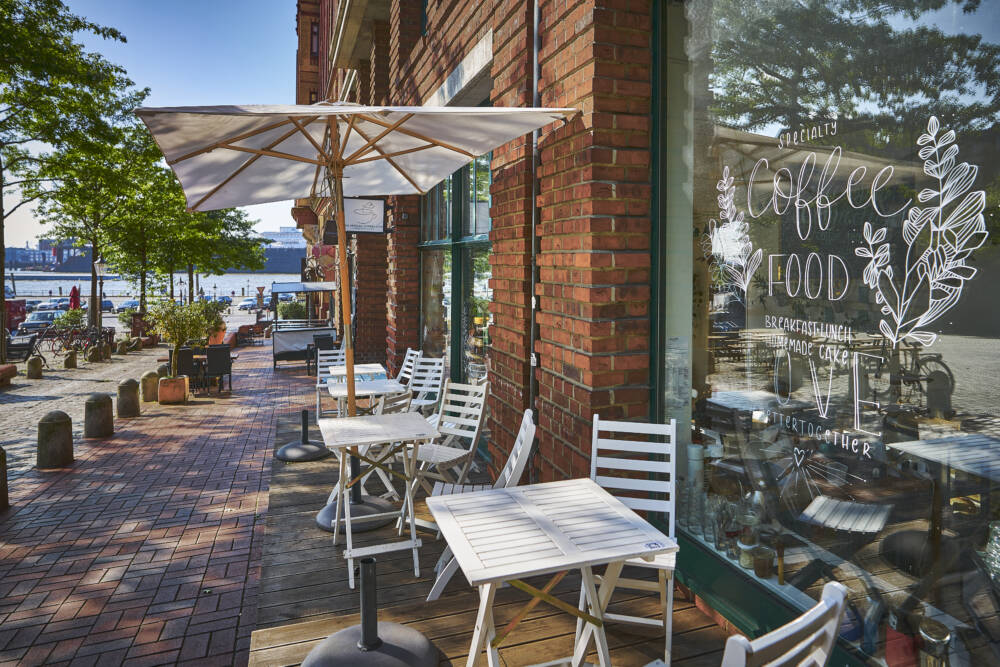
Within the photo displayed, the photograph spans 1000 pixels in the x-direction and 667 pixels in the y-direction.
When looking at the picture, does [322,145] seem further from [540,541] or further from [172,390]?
[172,390]

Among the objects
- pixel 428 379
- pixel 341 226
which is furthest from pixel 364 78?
pixel 341 226

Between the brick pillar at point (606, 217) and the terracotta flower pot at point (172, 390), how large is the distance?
9541 millimetres

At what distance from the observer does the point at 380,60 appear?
9945mm

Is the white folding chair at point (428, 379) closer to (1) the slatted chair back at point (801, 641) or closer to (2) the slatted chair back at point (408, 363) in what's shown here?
(2) the slatted chair back at point (408, 363)

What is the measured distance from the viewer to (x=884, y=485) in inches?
85.6

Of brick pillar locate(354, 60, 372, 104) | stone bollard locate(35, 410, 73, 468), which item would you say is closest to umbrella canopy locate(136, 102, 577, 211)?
stone bollard locate(35, 410, 73, 468)

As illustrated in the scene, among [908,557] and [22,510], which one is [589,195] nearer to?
[908,557]

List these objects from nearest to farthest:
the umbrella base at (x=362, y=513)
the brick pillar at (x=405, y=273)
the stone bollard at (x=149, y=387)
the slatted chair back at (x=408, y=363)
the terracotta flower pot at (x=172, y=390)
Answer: the umbrella base at (x=362, y=513)
the slatted chair back at (x=408, y=363)
the brick pillar at (x=405, y=273)
the terracotta flower pot at (x=172, y=390)
the stone bollard at (x=149, y=387)

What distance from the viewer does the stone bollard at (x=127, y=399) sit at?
32.1 ft

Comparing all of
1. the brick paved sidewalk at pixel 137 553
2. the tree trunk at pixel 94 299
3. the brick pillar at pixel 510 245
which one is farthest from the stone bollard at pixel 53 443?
the tree trunk at pixel 94 299

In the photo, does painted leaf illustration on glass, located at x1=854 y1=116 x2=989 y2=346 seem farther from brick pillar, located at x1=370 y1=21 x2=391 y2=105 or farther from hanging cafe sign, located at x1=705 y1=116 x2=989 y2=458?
→ brick pillar, located at x1=370 y1=21 x2=391 y2=105

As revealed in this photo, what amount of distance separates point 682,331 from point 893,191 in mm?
1354

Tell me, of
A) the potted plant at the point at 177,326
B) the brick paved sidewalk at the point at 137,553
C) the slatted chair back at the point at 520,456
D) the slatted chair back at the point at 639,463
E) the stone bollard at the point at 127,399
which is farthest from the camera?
the potted plant at the point at 177,326

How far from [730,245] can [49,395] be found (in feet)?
45.1
